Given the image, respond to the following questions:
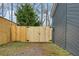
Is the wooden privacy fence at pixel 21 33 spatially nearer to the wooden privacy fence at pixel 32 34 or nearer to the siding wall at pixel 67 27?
the wooden privacy fence at pixel 32 34

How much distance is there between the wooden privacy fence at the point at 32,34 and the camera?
7.41 feet

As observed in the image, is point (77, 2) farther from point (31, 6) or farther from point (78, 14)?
point (31, 6)

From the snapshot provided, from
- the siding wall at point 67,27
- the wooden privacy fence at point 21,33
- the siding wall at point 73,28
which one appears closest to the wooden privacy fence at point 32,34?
the wooden privacy fence at point 21,33

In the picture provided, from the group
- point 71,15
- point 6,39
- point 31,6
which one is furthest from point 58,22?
point 6,39

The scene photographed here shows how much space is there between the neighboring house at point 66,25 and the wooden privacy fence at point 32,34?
0.28 feet

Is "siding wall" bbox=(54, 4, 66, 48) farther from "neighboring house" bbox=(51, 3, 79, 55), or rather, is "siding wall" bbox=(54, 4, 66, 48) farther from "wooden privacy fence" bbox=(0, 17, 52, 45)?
"wooden privacy fence" bbox=(0, 17, 52, 45)

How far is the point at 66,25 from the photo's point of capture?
94.6 inches

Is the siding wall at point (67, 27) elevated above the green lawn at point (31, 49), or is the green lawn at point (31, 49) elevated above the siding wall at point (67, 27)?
the siding wall at point (67, 27)

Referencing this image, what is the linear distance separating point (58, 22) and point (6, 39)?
50 cm

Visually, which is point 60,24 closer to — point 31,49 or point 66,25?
point 66,25

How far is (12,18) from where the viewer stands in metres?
2.28

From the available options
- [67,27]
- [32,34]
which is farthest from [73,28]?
[32,34]

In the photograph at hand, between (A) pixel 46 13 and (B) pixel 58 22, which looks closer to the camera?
(A) pixel 46 13

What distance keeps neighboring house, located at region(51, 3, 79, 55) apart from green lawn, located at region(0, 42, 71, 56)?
0.09 m
